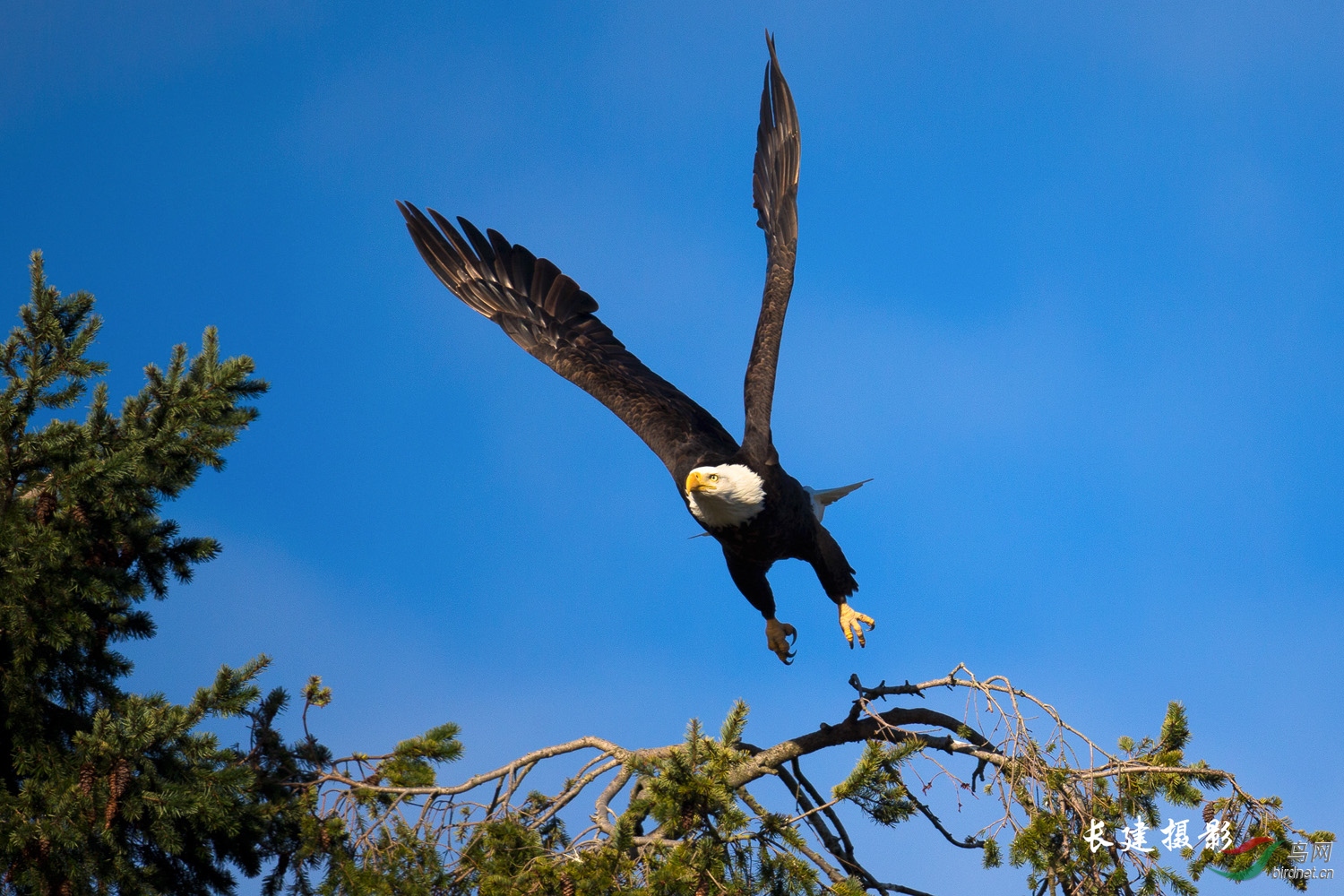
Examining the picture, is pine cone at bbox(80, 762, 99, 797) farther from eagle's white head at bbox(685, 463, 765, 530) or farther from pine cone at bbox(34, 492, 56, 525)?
eagle's white head at bbox(685, 463, 765, 530)

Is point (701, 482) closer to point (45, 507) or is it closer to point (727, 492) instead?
point (727, 492)

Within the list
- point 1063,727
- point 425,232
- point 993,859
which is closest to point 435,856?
point 993,859

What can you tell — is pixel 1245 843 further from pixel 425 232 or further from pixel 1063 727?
pixel 425 232

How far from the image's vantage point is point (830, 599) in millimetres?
6398

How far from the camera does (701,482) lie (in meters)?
5.58

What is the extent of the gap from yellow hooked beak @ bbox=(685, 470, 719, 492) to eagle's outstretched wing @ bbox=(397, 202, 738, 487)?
531mm

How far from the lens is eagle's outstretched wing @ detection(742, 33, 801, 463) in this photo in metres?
6.07

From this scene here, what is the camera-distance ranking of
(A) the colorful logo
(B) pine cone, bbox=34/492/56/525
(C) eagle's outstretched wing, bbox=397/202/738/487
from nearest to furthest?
(A) the colorful logo → (B) pine cone, bbox=34/492/56/525 → (C) eagle's outstretched wing, bbox=397/202/738/487

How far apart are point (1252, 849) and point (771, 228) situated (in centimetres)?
423

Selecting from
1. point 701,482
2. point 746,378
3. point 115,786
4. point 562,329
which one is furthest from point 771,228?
point 115,786

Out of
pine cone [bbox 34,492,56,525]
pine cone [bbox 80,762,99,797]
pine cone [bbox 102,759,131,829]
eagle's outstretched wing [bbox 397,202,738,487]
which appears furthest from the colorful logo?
pine cone [bbox 34,492,56,525]

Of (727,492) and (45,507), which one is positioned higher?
(727,492)

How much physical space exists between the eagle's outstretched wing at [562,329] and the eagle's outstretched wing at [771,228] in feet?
1.05

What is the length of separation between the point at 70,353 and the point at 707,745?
3.58 m
